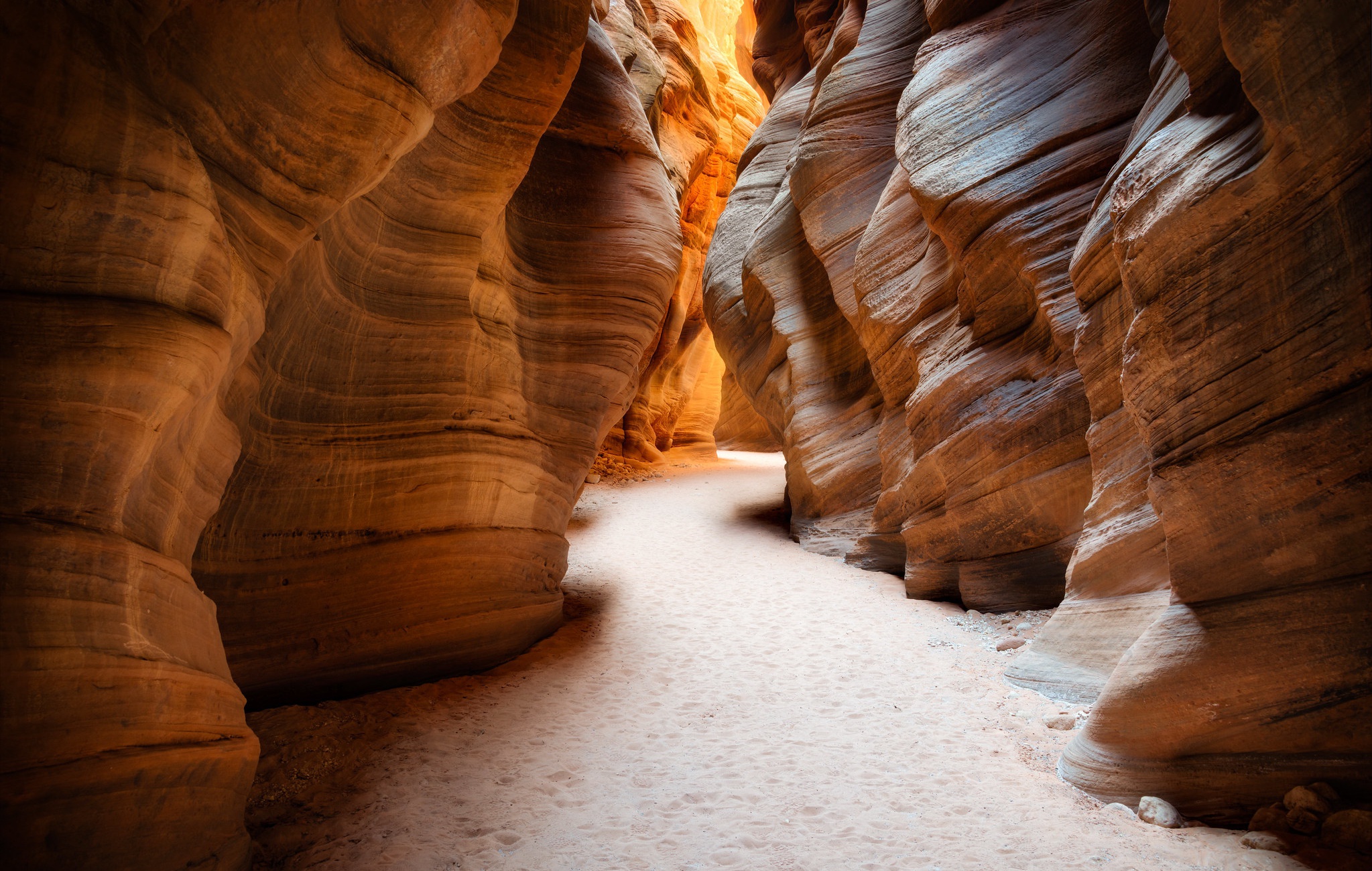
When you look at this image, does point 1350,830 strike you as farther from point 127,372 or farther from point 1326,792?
point 127,372

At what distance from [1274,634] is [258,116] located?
612 cm

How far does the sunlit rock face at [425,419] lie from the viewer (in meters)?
5.68

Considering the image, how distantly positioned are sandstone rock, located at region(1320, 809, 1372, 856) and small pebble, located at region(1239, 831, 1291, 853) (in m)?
0.17

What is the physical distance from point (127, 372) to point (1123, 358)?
597 centimetres

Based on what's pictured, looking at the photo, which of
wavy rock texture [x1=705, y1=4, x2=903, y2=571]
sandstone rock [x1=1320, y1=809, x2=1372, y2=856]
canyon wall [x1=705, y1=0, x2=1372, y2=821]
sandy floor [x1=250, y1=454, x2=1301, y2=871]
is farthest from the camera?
wavy rock texture [x1=705, y1=4, x2=903, y2=571]

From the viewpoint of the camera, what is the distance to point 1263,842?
3.53 meters

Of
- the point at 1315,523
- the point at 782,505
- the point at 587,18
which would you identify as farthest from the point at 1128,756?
the point at 782,505

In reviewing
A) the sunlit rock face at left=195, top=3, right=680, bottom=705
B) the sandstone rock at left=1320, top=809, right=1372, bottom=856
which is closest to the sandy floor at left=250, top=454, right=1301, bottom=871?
the sandstone rock at left=1320, top=809, right=1372, bottom=856

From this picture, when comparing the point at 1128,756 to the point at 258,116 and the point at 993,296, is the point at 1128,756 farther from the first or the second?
the point at 258,116

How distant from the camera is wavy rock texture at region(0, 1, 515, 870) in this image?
9.74 feet

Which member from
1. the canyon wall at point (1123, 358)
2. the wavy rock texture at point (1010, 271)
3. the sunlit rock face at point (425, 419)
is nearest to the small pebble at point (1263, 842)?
the canyon wall at point (1123, 358)

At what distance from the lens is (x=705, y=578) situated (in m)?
10.9

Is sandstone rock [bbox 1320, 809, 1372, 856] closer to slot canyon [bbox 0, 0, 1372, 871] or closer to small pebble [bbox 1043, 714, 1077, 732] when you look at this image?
slot canyon [bbox 0, 0, 1372, 871]

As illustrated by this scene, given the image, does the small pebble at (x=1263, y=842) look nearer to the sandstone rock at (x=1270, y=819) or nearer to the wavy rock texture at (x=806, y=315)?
the sandstone rock at (x=1270, y=819)
